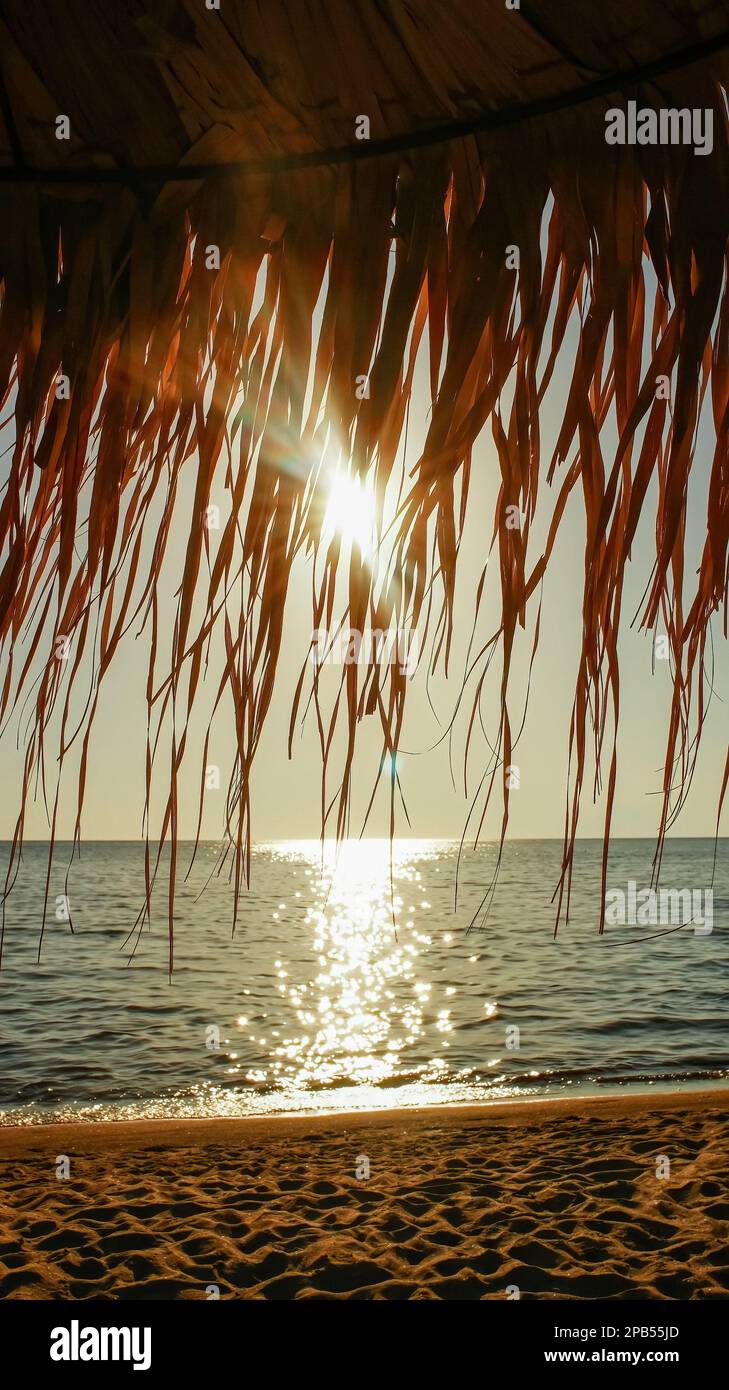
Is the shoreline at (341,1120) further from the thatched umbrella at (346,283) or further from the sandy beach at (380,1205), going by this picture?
the thatched umbrella at (346,283)

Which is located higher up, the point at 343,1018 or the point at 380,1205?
the point at 380,1205

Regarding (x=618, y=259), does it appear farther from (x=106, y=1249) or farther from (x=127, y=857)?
(x=127, y=857)

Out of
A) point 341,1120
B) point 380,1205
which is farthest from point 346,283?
point 341,1120

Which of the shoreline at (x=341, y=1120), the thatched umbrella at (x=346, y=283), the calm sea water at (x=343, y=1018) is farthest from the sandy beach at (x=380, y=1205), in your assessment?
the thatched umbrella at (x=346, y=283)

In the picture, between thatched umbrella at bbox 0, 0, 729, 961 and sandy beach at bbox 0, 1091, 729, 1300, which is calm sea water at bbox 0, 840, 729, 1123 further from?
thatched umbrella at bbox 0, 0, 729, 961

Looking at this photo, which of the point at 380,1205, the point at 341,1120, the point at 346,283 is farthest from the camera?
the point at 341,1120

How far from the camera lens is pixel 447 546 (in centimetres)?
95

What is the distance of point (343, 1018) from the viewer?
13164 millimetres

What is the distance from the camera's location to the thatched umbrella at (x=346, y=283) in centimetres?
84

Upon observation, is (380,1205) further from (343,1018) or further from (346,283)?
(343,1018)

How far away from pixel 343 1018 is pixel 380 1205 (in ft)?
28.0

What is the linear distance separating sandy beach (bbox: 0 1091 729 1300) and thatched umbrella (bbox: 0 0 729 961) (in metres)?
3.87

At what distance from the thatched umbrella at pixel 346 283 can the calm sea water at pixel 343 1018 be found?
3614mm

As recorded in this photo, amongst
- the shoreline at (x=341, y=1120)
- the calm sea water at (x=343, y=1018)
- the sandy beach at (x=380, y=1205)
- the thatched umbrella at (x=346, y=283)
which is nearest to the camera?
the thatched umbrella at (x=346, y=283)
